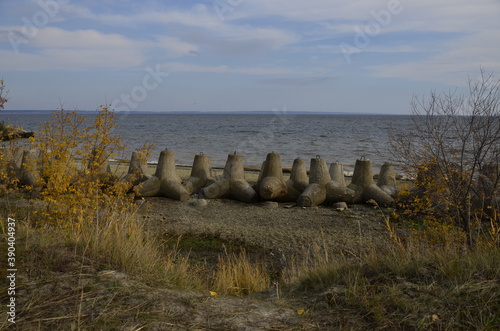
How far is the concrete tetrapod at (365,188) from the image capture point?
11203 mm

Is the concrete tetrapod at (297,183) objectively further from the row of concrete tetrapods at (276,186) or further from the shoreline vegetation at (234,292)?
the shoreline vegetation at (234,292)

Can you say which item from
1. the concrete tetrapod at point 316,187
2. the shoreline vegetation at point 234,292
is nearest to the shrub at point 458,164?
the shoreline vegetation at point 234,292

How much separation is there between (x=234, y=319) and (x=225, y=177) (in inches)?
334

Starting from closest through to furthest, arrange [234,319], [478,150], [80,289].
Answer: [234,319]
[80,289]
[478,150]

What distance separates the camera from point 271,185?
1107 cm

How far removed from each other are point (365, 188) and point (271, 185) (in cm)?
244

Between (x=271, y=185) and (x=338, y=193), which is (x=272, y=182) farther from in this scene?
(x=338, y=193)

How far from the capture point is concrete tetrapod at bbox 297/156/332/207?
35.8 ft

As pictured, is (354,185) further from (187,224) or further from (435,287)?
(435,287)

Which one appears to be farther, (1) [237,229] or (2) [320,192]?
(2) [320,192]

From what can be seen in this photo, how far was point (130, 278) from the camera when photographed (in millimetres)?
3869

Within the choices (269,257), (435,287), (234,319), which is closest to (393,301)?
(435,287)

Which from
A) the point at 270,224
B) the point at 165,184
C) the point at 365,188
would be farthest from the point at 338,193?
the point at 165,184

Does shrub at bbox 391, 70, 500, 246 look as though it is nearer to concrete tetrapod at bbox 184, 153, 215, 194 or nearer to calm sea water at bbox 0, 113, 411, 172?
calm sea water at bbox 0, 113, 411, 172
